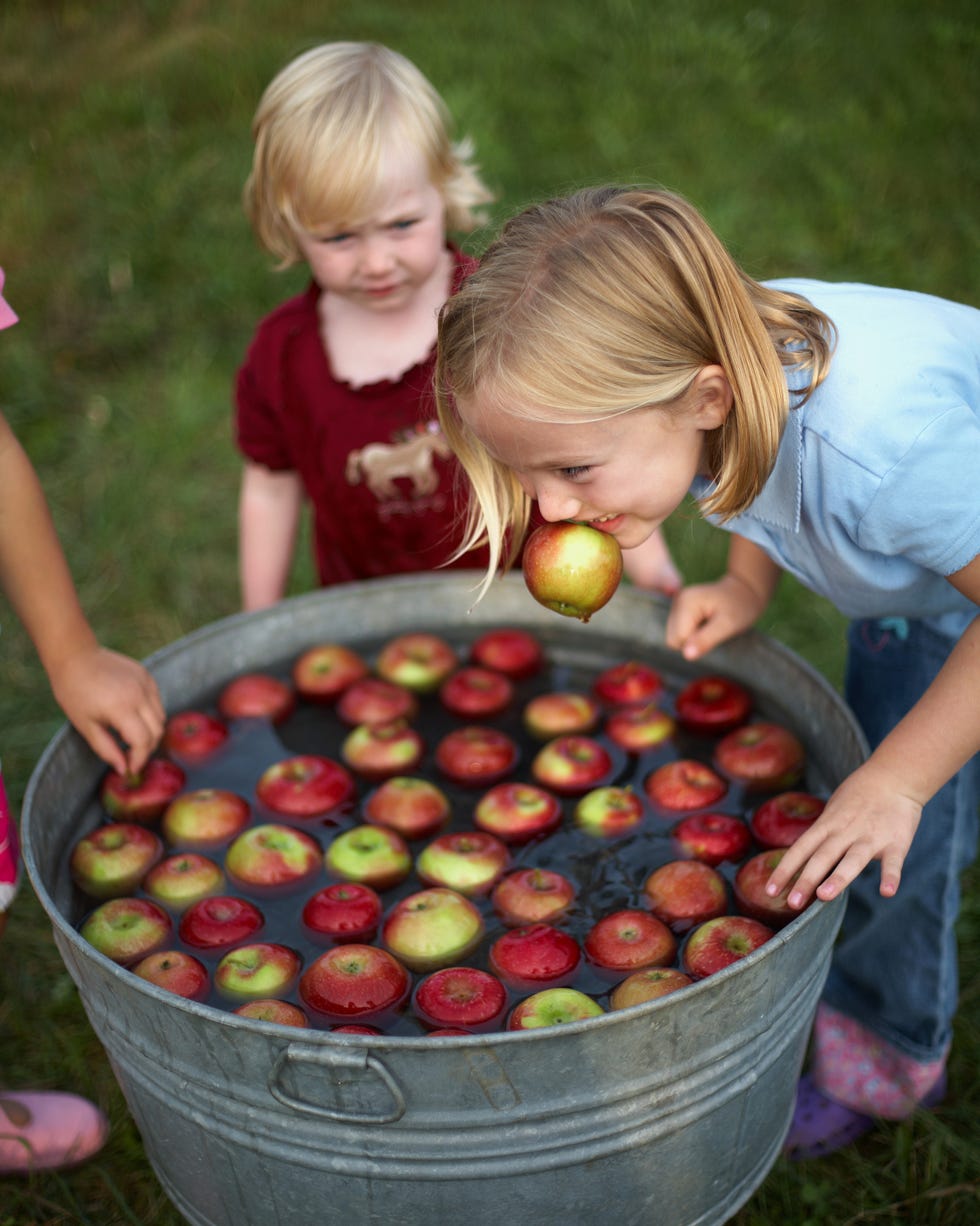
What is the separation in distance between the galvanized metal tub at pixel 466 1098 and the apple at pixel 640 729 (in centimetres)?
28

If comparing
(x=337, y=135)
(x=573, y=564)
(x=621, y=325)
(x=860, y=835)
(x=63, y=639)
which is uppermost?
(x=337, y=135)

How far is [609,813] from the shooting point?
6.11ft

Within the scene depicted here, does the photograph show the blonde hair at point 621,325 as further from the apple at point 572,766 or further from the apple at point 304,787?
the apple at point 304,787

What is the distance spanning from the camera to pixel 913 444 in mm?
1563

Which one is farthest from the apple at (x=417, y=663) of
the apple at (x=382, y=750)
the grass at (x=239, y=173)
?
the grass at (x=239, y=173)

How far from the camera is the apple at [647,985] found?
5.03ft

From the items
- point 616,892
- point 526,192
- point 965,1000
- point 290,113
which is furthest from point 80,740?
point 526,192

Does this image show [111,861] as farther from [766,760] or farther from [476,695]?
[766,760]

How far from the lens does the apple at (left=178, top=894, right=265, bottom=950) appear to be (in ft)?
5.54

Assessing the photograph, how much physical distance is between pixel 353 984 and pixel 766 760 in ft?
2.31

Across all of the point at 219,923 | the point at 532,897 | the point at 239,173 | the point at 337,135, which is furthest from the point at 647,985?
the point at 239,173

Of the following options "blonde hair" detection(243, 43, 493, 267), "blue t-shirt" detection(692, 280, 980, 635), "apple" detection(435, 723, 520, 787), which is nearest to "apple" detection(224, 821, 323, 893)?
"apple" detection(435, 723, 520, 787)

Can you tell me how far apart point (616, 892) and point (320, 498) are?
1.24 meters

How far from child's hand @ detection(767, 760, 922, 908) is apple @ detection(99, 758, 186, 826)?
0.91 metres
